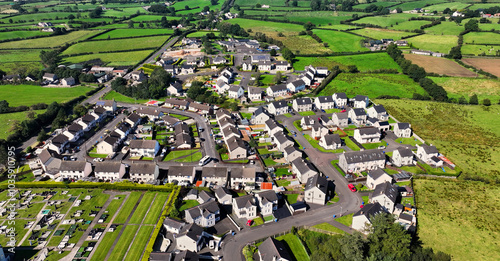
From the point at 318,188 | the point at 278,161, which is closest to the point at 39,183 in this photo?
the point at 278,161

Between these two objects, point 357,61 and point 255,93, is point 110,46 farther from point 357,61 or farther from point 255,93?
point 357,61

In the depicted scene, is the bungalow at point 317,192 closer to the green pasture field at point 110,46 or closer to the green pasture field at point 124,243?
the green pasture field at point 124,243

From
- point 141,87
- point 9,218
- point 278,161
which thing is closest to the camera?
point 9,218

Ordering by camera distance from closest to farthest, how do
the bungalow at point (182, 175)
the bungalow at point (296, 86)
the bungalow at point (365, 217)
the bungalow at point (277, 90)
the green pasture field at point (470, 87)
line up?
the bungalow at point (365, 217) < the bungalow at point (182, 175) < the green pasture field at point (470, 87) < the bungalow at point (277, 90) < the bungalow at point (296, 86)

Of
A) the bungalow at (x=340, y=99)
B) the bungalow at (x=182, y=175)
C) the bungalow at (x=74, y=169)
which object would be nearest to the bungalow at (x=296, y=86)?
the bungalow at (x=340, y=99)

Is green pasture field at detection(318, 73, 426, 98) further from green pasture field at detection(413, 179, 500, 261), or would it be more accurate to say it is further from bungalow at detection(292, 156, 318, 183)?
green pasture field at detection(413, 179, 500, 261)

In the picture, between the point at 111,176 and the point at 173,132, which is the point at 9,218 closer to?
the point at 111,176
